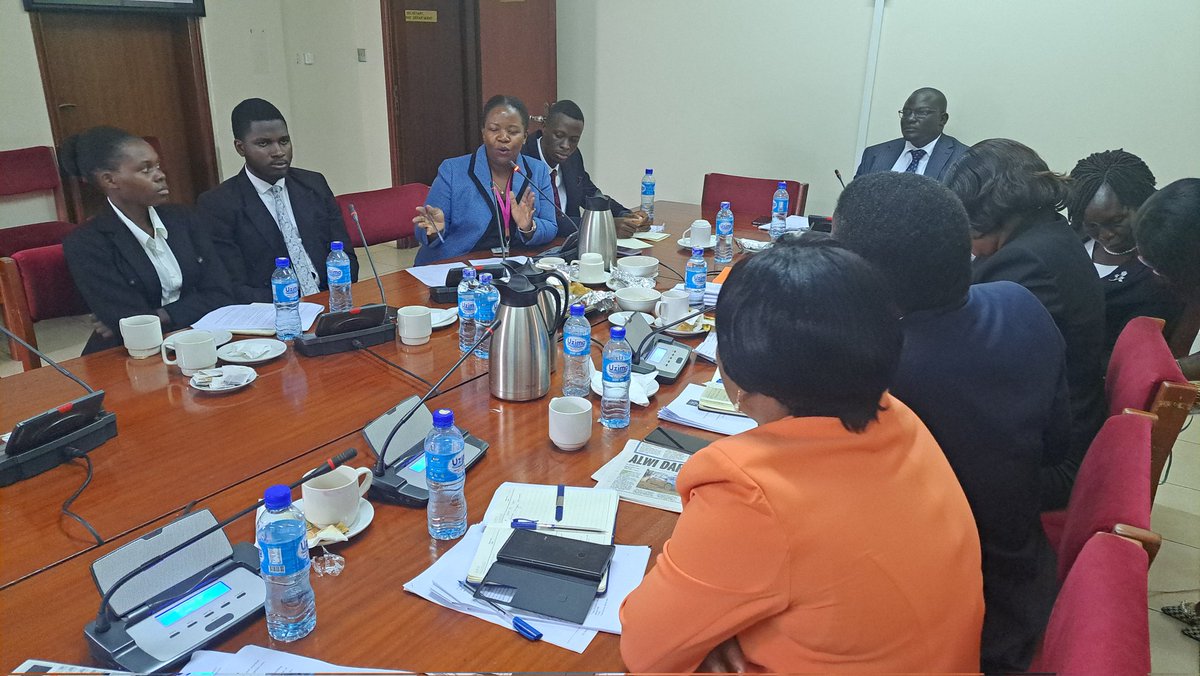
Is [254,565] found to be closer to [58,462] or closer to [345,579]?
[345,579]

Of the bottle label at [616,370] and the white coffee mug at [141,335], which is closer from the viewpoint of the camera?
the bottle label at [616,370]

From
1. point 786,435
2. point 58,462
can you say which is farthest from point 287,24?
point 786,435

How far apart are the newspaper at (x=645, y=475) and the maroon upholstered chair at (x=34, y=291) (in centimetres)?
172

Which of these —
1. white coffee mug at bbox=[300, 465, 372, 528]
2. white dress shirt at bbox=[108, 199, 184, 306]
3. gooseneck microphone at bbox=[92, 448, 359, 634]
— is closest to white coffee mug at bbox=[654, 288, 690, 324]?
white coffee mug at bbox=[300, 465, 372, 528]

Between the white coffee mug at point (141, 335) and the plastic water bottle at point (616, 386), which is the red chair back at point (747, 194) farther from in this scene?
the white coffee mug at point (141, 335)

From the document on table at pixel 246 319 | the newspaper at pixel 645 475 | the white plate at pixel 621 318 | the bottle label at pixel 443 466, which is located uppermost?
the bottle label at pixel 443 466

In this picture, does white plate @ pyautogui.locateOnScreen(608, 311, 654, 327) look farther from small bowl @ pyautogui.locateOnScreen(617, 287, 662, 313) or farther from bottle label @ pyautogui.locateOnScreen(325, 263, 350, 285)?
bottle label @ pyautogui.locateOnScreen(325, 263, 350, 285)

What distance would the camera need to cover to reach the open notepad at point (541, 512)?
1.22m

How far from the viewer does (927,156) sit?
4.12m

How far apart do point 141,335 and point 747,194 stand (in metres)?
2.98

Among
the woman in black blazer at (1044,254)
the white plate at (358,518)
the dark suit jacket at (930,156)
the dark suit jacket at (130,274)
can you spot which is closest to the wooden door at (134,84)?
the dark suit jacket at (130,274)

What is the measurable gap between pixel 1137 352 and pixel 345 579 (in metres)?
1.71

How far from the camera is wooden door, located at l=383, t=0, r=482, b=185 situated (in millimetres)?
5395

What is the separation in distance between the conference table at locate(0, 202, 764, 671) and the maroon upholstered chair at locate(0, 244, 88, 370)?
386 mm
